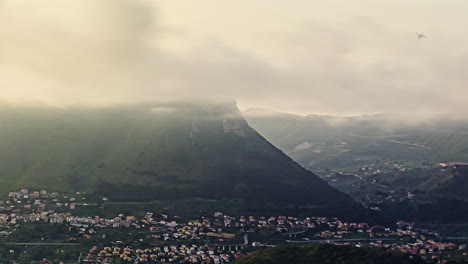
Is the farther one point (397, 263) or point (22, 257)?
point (22, 257)

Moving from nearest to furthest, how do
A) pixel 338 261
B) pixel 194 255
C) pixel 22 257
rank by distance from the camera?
1. pixel 338 261
2. pixel 22 257
3. pixel 194 255

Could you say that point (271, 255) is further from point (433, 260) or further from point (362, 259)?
point (433, 260)

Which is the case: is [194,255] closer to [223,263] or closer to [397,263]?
[223,263]

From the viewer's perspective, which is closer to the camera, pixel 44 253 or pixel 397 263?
pixel 397 263

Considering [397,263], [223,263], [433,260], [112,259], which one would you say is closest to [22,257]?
[112,259]

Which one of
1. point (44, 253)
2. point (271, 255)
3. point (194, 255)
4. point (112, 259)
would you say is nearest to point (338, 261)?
point (271, 255)

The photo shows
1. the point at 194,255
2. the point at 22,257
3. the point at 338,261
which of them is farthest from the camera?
the point at 194,255
